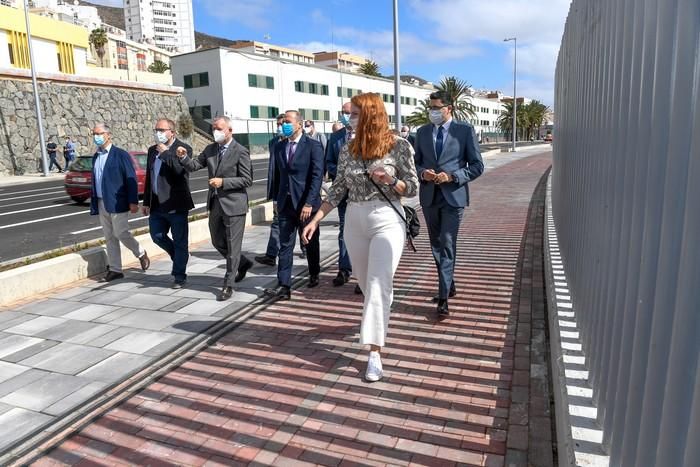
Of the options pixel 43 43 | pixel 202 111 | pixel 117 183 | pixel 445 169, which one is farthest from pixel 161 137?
pixel 202 111

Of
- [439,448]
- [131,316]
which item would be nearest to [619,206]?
[439,448]

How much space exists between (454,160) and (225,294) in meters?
2.75

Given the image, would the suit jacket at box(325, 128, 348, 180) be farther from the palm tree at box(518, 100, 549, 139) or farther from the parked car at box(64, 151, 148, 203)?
the palm tree at box(518, 100, 549, 139)

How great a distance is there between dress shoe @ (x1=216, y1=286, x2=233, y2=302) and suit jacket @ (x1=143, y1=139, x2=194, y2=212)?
43.5 inches

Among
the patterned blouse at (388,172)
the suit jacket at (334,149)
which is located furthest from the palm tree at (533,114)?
the patterned blouse at (388,172)

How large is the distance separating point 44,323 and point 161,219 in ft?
5.68

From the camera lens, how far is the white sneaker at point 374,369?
3.74 metres

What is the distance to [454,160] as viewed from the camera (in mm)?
4863

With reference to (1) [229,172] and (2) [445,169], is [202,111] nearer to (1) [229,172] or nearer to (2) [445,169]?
(1) [229,172]

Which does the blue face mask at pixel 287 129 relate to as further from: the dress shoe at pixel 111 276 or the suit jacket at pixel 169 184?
the dress shoe at pixel 111 276

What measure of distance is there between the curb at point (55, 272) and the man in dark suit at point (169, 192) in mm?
1127

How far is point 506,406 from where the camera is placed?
3.34m

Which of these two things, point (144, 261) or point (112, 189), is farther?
point (144, 261)

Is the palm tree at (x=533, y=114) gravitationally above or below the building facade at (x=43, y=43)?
below
